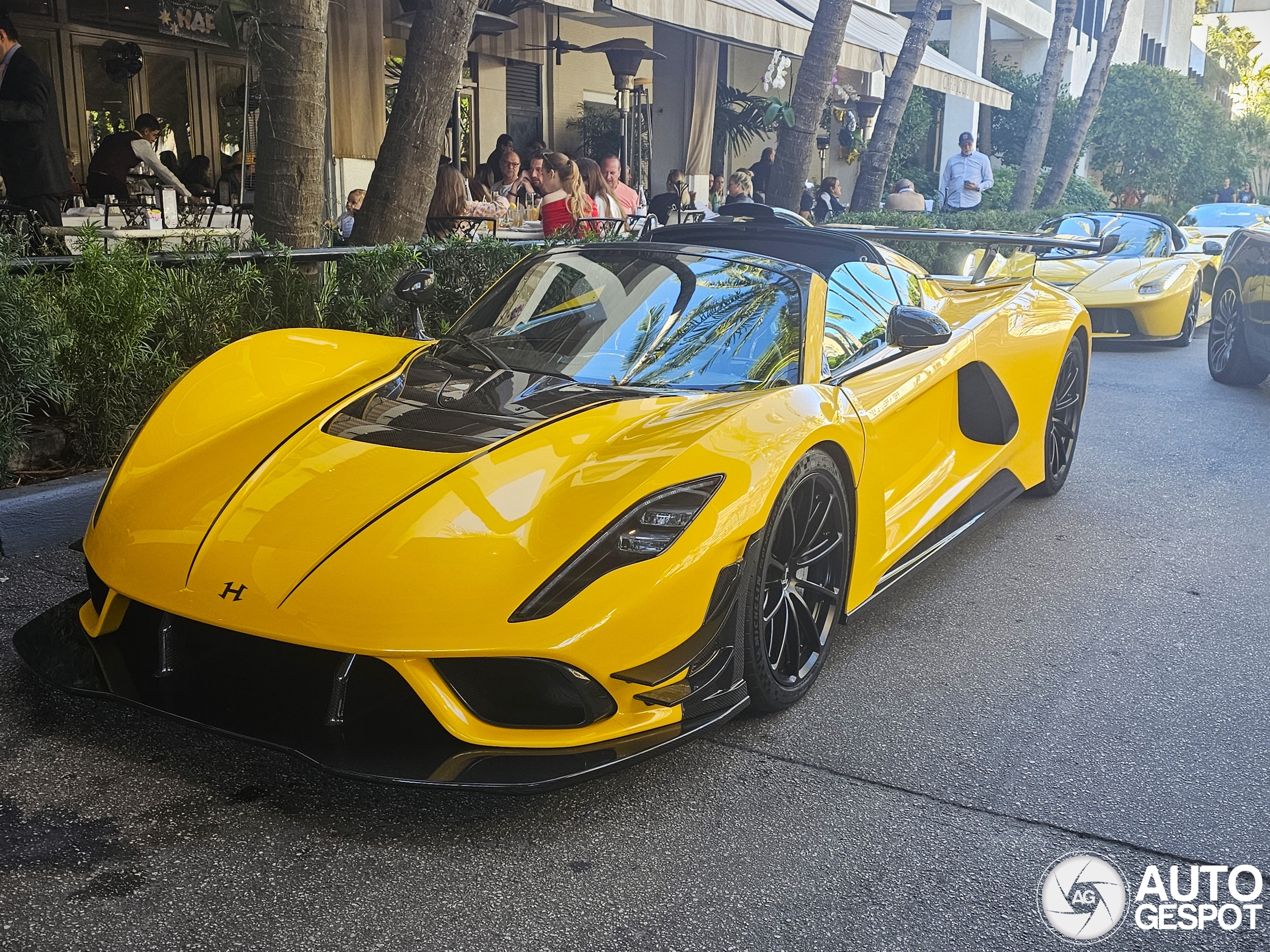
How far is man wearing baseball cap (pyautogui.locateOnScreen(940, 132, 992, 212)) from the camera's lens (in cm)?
1652

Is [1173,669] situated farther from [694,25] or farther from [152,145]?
[152,145]

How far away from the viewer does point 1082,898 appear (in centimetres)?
253

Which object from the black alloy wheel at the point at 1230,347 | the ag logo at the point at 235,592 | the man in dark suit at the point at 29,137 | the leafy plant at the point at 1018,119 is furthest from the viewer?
the leafy plant at the point at 1018,119

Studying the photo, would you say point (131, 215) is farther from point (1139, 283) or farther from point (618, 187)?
point (1139, 283)

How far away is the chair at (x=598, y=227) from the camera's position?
994 cm

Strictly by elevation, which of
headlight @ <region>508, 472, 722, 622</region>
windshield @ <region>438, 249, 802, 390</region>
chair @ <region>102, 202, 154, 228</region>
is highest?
windshield @ <region>438, 249, 802, 390</region>

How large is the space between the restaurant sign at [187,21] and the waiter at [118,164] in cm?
200

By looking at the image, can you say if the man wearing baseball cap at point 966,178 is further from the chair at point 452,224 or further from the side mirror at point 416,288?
the side mirror at point 416,288

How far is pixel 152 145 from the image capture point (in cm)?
1177

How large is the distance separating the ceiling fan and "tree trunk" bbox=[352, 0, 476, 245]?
8183 mm

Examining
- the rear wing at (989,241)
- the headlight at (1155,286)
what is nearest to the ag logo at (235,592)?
the rear wing at (989,241)

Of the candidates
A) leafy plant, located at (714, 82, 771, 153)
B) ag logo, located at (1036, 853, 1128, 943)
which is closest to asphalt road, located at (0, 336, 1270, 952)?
ag logo, located at (1036, 853, 1128, 943)

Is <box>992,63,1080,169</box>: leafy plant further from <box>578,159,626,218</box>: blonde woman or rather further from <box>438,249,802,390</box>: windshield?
<box>438,249,802,390</box>: windshield

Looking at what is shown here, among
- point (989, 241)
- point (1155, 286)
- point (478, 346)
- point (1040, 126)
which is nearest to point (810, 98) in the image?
point (1155, 286)
